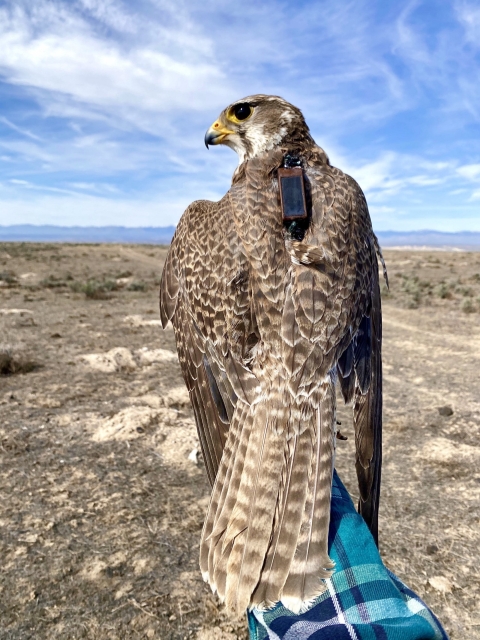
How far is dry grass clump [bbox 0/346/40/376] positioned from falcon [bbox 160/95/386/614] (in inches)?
248

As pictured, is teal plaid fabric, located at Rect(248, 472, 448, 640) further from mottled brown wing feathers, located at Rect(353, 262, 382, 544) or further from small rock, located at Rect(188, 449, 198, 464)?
small rock, located at Rect(188, 449, 198, 464)

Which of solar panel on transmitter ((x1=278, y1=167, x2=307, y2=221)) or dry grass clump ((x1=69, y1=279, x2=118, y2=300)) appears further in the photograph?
dry grass clump ((x1=69, y1=279, x2=118, y2=300))

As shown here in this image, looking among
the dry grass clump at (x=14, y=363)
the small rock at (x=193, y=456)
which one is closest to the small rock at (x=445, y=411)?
the small rock at (x=193, y=456)

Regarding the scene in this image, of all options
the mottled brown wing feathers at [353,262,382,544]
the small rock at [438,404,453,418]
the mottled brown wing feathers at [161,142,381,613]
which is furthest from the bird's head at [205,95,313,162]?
the small rock at [438,404,453,418]

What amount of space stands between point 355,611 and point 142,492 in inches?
139

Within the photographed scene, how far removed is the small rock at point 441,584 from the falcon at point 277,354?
5.34ft

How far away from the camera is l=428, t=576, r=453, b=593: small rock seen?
3.57m

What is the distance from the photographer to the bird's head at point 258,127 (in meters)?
2.81

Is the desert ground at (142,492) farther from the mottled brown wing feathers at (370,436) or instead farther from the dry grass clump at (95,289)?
the dry grass clump at (95,289)

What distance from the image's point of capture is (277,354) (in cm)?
215

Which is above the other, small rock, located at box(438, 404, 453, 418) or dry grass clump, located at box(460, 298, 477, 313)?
dry grass clump, located at box(460, 298, 477, 313)

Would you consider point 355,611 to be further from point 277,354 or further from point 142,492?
point 142,492

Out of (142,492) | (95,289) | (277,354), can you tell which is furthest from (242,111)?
(95,289)

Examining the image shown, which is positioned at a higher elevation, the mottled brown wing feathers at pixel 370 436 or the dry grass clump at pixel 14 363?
the mottled brown wing feathers at pixel 370 436
